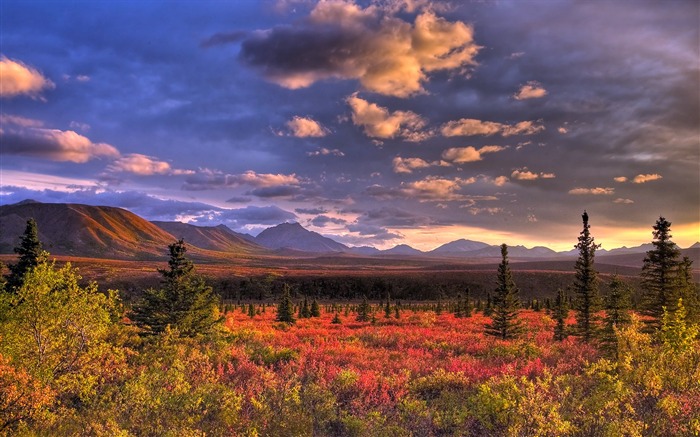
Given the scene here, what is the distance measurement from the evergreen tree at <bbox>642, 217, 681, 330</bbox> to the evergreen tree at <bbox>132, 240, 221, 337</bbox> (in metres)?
25.6

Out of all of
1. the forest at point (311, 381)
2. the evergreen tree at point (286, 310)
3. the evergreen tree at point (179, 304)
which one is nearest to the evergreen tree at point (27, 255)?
the forest at point (311, 381)

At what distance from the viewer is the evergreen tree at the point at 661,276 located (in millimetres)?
23312

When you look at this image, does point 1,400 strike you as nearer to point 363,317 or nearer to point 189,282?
point 189,282

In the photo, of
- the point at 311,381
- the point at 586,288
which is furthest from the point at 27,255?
the point at 586,288

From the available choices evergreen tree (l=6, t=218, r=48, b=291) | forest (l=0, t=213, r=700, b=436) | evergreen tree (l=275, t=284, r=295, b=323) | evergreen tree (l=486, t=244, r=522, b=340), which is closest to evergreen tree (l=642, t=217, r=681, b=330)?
forest (l=0, t=213, r=700, b=436)

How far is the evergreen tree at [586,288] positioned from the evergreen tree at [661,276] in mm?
3773

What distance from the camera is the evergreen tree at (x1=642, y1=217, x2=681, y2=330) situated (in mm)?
23312

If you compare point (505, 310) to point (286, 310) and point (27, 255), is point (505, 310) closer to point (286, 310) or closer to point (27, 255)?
point (286, 310)

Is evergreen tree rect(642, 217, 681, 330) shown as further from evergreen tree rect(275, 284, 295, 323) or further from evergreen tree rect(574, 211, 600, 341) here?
evergreen tree rect(275, 284, 295, 323)

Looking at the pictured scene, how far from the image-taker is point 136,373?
1619 centimetres

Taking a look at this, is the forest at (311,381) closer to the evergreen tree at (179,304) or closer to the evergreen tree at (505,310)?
the evergreen tree at (179,304)

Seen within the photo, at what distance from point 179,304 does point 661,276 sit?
2803 centimetres

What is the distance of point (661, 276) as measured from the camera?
23922 millimetres

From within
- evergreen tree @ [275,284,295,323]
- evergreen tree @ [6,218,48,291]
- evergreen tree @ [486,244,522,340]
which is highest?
evergreen tree @ [6,218,48,291]
